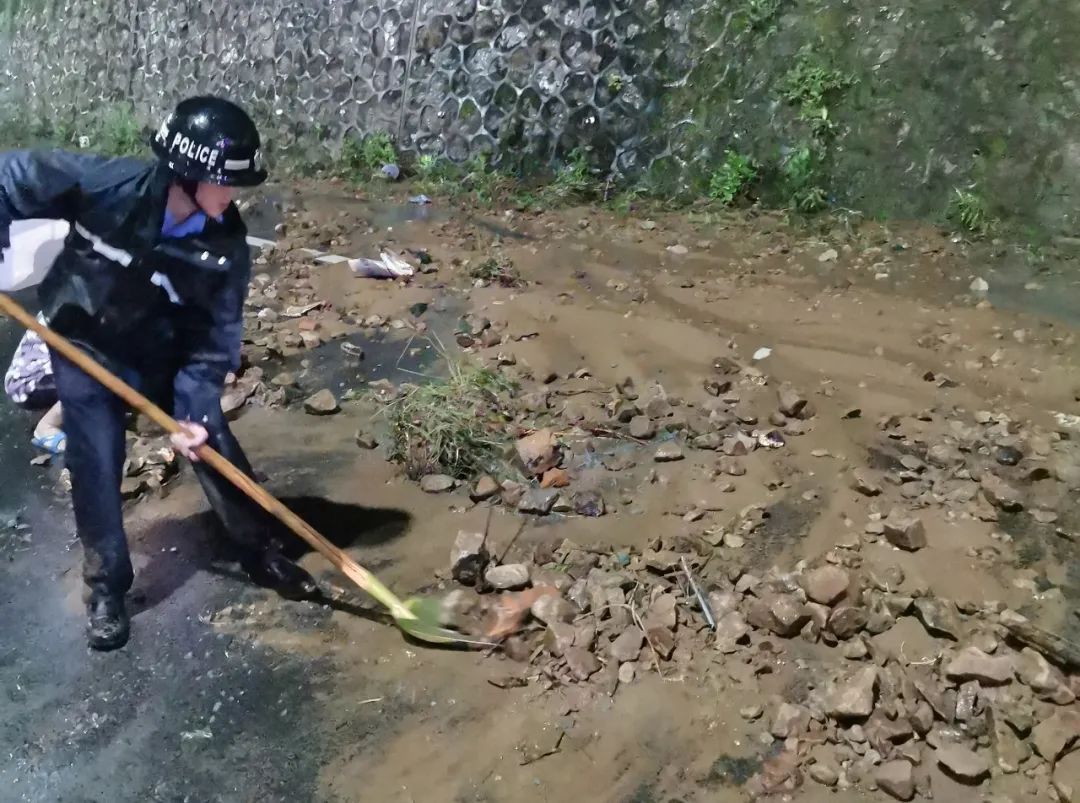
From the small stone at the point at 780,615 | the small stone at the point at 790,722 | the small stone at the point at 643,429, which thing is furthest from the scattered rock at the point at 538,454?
the small stone at the point at 790,722

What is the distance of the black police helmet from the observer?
211cm

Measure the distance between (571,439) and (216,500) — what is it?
1.40 m

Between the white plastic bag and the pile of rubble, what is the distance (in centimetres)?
146

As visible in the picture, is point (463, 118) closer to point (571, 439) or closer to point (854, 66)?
point (854, 66)

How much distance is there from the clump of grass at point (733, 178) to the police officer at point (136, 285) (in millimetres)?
4185

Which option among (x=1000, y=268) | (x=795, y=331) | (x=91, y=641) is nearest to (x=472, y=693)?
(x=91, y=641)

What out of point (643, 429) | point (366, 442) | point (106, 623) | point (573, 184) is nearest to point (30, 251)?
point (106, 623)

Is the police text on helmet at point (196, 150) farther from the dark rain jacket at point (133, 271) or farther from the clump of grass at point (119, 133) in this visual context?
the clump of grass at point (119, 133)

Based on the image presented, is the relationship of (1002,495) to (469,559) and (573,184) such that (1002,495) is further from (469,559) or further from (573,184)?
(573,184)

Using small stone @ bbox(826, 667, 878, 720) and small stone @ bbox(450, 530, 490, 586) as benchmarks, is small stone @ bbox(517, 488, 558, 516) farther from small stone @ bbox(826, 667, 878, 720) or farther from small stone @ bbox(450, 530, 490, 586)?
small stone @ bbox(826, 667, 878, 720)

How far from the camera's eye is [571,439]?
3.46m

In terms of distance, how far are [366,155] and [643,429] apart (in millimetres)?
5135

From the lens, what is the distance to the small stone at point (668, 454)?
326 cm

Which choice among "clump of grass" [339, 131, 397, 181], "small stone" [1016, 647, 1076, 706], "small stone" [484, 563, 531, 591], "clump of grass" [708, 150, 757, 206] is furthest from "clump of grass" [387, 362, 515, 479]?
"clump of grass" [339, 131, 397, 181]
